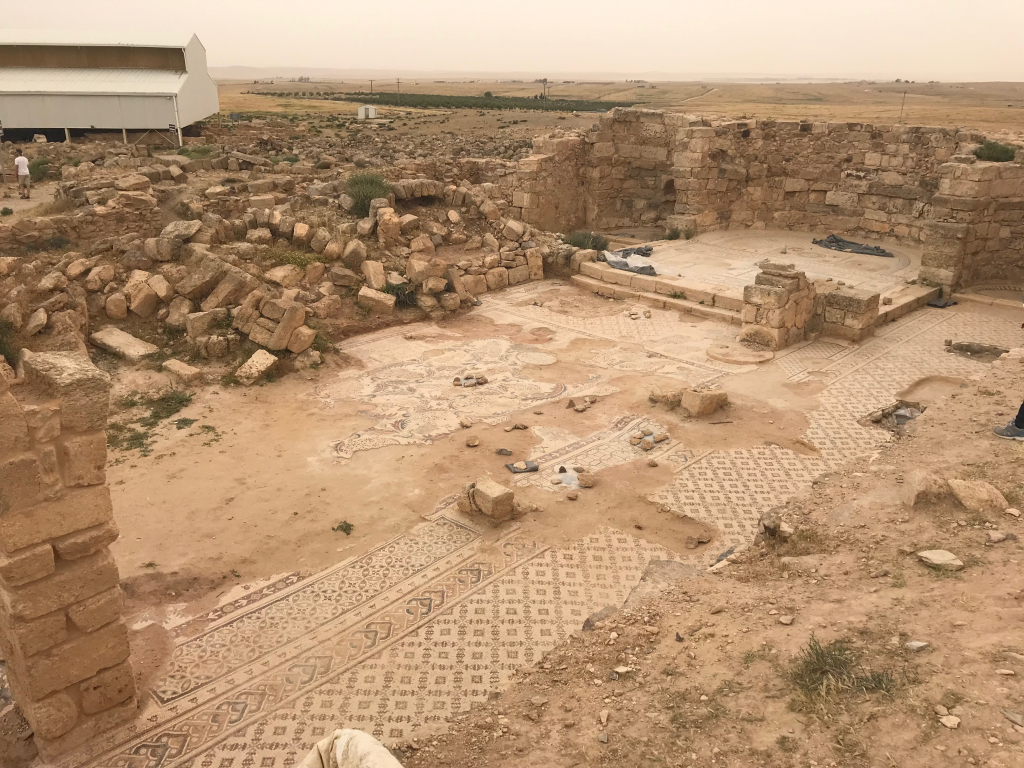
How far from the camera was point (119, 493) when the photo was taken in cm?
A: 718

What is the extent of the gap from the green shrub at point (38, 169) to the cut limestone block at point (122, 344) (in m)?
11.1

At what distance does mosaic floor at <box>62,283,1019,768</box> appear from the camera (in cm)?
463

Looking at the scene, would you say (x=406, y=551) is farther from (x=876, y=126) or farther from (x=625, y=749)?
(x=876, y=126)

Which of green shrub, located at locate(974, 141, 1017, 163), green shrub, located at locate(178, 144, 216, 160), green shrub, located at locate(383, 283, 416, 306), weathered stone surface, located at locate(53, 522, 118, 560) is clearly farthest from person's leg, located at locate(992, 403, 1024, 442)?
green shrub, located at locate(178, 144, 216, 160)

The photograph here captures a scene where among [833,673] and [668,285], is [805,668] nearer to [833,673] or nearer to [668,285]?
[833,673]

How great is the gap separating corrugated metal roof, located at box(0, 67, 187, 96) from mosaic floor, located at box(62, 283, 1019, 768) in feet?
75.7

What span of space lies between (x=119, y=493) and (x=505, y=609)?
4069 millimetres

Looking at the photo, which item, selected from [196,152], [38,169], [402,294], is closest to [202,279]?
[402,294]

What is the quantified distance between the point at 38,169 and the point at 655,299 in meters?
15.7

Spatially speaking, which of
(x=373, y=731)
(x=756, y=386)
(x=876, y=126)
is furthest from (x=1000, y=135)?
(x=373, y=731)

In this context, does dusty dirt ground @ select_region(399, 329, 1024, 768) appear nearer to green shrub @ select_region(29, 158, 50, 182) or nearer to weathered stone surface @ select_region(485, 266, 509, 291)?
weathered stone surface @ select_region(485, 266, 509, 291)

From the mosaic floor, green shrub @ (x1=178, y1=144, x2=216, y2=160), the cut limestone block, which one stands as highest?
green shrub @ (x1=178, y1=144, x2=216, y2=160)

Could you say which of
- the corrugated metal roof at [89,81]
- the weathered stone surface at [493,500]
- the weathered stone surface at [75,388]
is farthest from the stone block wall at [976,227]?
the corrugated metal roof at [89,81]

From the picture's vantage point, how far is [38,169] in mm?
18594
